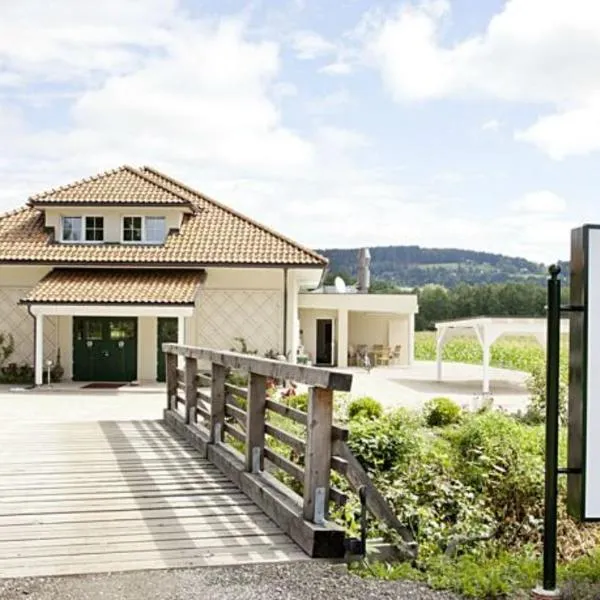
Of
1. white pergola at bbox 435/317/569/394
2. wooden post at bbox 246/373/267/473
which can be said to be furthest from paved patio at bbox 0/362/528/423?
wooden post at bbox 246/373/267/473

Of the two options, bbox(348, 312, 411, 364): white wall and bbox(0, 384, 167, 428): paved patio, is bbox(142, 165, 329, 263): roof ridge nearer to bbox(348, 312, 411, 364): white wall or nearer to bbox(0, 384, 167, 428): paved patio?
bbox(0, 384, 167, 428): paved patio

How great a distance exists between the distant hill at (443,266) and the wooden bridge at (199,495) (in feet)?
395

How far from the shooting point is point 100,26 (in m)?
11.9

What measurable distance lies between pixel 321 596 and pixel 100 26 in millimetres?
9611

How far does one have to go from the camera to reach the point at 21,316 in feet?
76.1

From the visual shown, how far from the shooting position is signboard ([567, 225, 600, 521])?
13.4ft

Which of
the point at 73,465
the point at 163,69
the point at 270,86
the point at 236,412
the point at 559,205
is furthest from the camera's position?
the point at 559,205

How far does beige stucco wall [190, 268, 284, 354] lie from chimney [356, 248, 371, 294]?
16155 millimetres

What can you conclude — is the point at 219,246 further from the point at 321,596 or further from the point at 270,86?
the point at 321,596

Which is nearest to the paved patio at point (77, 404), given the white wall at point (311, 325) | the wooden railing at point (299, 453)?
the wooden railing at point (299, 453)

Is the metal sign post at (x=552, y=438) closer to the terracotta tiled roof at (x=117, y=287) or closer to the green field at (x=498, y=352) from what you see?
the terracotta tiled roof at (x=117, y=287)

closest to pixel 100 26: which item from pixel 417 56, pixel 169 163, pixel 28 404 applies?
pixel 417 56

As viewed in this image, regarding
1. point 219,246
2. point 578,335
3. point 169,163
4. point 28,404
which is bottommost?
point 28,404

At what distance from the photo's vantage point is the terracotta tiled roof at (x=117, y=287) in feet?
70.3
